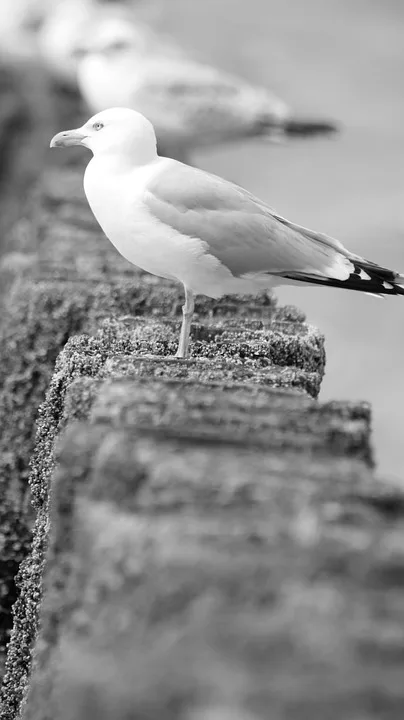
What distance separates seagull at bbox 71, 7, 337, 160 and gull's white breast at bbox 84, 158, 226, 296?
527 cm

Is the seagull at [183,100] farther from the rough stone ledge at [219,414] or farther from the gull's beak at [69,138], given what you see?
the rough stone ledge at [219,414]

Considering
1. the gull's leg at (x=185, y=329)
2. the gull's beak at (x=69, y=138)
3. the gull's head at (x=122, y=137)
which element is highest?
the gull's beak at (x=69, y=138)

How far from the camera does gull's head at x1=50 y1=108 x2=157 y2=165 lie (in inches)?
133

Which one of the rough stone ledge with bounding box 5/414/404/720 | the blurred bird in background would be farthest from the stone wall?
the blurred bird in background

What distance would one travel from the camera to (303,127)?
9.16m

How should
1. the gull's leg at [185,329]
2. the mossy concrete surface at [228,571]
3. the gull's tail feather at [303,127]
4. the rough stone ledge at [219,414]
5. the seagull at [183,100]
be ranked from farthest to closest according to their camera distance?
the gull's tail feather at [303,127] → the seagull at [183,100] → the gull's leg at [185,329] → the rough stone ledge at [219,414] → the mossy concrete surface at [228,571]

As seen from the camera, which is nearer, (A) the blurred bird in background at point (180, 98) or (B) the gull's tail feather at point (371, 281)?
(B) the gull's tail feather at point (371, 281)

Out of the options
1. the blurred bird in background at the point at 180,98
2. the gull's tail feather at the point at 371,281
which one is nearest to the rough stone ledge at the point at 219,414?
the gull's tail feather at the point at 371,281

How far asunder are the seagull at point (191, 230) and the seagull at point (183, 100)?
5183 mm

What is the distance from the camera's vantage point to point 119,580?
1.48 meters

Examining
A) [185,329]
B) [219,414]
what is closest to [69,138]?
[185,329]

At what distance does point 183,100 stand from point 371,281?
5739 mm

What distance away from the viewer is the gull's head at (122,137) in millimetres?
3375

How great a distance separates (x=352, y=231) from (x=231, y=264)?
327 inches
